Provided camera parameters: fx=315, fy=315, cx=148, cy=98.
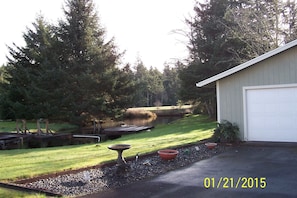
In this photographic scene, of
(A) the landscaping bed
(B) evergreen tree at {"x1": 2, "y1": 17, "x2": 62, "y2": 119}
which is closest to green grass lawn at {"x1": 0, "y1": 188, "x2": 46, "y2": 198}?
(A) the landscaping bed

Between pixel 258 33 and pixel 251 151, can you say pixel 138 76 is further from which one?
pixel 251 151

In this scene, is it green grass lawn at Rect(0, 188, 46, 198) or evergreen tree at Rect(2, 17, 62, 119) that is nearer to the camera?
green grass lawn at Rect(0, 188, 46, 198)

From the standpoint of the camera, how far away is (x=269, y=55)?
11.0 metres

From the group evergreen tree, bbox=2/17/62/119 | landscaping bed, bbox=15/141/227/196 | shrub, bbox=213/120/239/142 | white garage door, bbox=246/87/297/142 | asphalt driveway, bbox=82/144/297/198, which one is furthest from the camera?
evergreen tree, bbox=2/17/62/119

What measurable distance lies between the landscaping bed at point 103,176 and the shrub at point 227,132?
281 centimetres

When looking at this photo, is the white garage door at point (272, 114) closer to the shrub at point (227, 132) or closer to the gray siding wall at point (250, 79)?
the gray siding wall at point (250, 79)

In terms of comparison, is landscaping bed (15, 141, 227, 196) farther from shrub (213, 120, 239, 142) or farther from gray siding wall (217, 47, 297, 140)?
gray siding wall (217, 47, 297, 140)

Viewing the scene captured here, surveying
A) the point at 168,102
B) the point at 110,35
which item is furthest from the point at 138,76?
the point at 110,35

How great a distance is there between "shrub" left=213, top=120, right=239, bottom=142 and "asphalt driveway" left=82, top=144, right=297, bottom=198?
2357 millimetres

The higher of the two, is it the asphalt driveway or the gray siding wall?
the gray siding wall

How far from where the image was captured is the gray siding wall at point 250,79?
10.9m

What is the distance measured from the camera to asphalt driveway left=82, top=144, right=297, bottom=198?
17.8 ft

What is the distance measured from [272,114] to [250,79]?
4.82 ft

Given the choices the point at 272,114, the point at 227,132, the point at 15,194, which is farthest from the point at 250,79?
the point at 15,194
